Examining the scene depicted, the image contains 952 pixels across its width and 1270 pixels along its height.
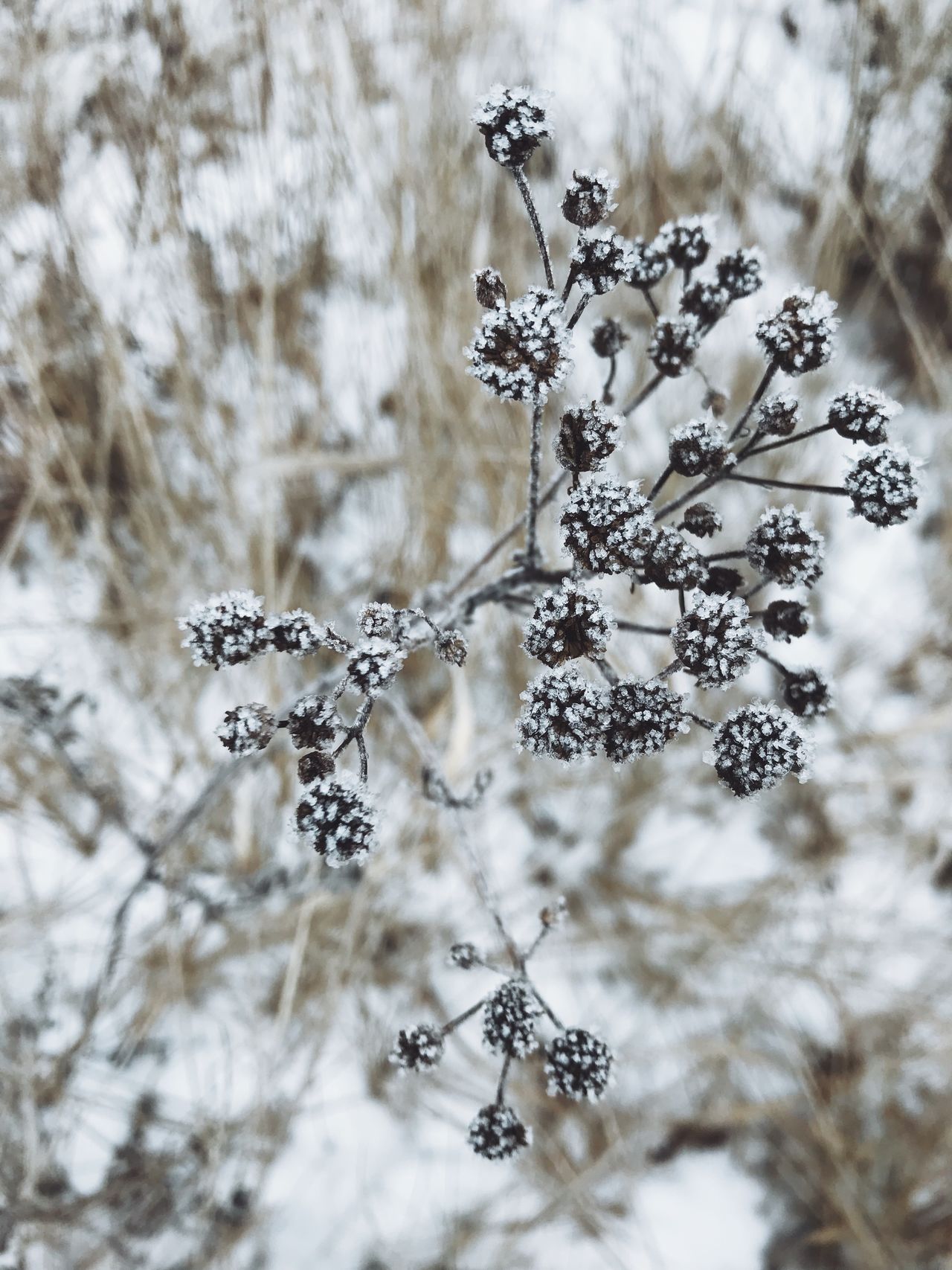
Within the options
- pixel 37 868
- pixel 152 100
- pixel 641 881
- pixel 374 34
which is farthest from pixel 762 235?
pixel 37 868

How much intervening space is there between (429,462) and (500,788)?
0.82 metres

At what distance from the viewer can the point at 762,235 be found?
2.37 meters

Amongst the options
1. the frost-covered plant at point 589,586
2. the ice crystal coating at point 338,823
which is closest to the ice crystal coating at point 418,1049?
the frost-covered plant at point 589,586

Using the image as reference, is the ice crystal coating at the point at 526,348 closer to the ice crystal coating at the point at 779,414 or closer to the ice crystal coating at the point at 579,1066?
the ice crystal coating at the point at 779,414

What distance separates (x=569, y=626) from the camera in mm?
672

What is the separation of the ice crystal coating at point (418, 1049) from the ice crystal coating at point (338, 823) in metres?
0.24

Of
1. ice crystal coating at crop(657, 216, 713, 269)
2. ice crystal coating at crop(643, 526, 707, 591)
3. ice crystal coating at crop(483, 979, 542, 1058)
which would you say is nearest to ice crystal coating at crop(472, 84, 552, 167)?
ice crystal coating at crop(657, 216, 713, 269)

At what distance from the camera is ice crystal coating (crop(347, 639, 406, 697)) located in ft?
2.23

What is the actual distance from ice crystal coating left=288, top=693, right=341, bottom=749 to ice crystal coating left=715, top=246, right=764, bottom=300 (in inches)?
22.4

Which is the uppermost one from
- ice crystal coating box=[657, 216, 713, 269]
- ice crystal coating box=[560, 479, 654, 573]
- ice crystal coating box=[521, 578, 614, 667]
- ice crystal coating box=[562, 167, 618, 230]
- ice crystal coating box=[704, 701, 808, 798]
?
ice crystal coating box=[657, 216, 713, 269]

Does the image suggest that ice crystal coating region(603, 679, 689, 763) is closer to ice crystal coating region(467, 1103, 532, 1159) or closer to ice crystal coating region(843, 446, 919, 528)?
ice crystal coating region(843, 446, 919, 528)

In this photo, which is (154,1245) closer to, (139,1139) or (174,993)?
(139,1139)

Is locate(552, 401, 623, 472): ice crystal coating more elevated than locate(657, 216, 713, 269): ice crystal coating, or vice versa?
locate(657, 216, 713, 269): ice crystal coating

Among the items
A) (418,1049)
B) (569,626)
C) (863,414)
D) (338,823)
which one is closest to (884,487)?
(863,414)
